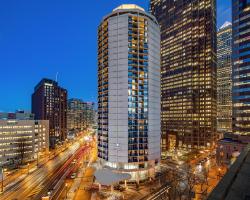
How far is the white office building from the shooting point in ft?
334

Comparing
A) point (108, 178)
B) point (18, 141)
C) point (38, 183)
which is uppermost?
point (18, 141)

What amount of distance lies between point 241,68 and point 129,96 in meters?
63.1

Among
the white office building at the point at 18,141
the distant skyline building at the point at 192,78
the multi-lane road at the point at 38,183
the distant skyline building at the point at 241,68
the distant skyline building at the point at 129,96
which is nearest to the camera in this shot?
the multi-lane road at the point at 38,183

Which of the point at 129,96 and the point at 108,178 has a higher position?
the point at 129,96

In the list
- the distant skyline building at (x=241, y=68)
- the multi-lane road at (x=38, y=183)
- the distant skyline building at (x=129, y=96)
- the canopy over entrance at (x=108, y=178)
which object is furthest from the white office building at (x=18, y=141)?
the distant skyline building at (x=241, y=68)

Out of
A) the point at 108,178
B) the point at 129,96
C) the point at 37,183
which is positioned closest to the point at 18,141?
the point at 37,183

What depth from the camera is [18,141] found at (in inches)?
4277

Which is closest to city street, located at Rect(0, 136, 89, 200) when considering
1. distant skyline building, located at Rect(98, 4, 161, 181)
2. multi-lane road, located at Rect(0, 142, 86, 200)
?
multi-lane road, located at Rect(0, 142, 86, 200)

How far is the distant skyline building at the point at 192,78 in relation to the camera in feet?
484

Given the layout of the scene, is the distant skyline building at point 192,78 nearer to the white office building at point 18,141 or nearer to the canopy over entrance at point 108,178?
the white office building at point 18,141

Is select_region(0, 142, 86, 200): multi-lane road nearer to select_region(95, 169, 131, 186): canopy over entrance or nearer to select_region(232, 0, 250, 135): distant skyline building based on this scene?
select_region(95, 169, 131, 186): canopy over entrance

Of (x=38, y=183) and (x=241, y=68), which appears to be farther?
(x=241, y=68)

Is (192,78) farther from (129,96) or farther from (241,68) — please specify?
(129,96)

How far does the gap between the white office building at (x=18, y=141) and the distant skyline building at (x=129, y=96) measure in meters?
52.9
